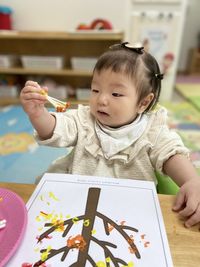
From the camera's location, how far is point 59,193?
1.44 feet

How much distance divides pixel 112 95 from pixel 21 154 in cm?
88

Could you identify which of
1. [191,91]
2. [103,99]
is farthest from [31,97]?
[191,91]

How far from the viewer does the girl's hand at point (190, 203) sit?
401 millimetres

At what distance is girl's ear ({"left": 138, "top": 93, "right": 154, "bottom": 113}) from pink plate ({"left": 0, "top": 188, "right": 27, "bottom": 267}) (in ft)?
1.20

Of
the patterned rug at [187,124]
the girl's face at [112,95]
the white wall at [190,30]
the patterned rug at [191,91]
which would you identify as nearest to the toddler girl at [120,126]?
the girl's face at [112,95]

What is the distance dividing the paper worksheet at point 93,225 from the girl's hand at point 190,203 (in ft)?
0.12

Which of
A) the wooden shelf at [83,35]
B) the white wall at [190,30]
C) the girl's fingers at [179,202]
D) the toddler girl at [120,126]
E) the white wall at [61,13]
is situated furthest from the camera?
the white wall at [190,30]

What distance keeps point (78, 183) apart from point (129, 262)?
0.17 m

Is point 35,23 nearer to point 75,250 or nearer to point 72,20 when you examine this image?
point 72,20

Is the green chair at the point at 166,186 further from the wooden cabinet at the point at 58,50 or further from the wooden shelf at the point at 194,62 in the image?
the wooden shelf at the point at 194,62

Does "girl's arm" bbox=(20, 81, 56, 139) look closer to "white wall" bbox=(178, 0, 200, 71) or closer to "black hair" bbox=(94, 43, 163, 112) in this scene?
"black hair" bbox=(94, 43, 163, 112)

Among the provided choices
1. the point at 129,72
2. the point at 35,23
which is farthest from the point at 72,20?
the point at 129,72

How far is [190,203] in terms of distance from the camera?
417mm

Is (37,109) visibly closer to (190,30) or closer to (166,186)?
(166,186)
